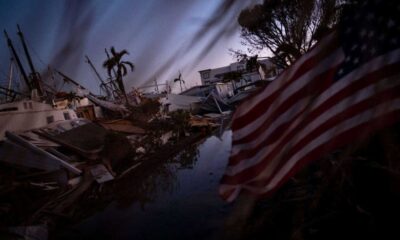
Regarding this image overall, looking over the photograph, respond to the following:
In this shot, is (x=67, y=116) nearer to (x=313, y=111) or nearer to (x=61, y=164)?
(x=61, y=164)

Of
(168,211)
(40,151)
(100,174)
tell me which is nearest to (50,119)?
(40,151)

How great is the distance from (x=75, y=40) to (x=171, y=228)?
648 cm

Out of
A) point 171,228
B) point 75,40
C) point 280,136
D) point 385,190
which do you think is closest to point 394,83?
point 280,136

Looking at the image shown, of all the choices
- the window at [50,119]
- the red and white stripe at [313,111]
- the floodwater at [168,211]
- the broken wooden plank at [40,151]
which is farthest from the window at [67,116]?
the red and white stripe at [313,111]

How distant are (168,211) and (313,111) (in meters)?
6.45

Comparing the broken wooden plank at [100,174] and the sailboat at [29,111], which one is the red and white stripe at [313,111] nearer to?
the sailboat at [29,111]

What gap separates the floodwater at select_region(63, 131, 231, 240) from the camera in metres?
7.16

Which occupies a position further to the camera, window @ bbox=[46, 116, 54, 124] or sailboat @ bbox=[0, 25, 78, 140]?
window @ bbox=[46, 116, 54, 124]

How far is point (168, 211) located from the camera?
8484 millimetres

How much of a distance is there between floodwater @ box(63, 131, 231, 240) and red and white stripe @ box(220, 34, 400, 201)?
156 inches

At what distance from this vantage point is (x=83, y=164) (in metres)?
13.4

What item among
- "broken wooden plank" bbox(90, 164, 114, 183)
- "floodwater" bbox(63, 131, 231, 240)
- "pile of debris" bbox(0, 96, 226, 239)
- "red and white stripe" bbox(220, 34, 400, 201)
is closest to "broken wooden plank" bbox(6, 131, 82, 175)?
"pile of debris" bbox(0, 96, 226, 239)

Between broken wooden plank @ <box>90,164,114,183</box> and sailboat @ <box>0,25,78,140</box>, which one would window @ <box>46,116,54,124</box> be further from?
broken wooden plank @ <box>90,164,114,183</box>

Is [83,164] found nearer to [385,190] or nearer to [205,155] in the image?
[205,155]
